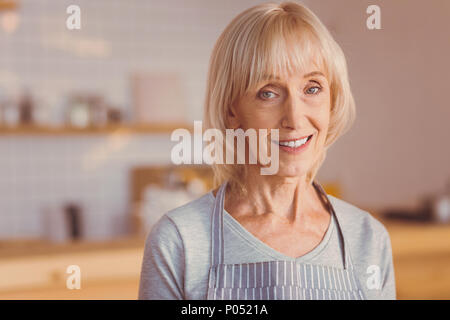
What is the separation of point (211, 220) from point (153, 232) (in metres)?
0.07

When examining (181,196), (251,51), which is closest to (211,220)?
(251,51)

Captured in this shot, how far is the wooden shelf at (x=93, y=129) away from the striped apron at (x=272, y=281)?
1.92 metres

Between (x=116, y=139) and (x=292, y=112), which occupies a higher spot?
(x=292, y=112)

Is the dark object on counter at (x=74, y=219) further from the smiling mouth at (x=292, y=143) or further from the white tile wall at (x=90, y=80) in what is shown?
the smiling mouth at (x=292, y=143)

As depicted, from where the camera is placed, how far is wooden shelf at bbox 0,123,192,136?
2.30m

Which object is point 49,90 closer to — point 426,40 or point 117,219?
point 117,219

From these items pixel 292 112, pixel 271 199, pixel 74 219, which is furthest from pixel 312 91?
pixel 74 219

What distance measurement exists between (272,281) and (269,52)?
244 mm

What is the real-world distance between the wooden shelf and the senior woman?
187 cm

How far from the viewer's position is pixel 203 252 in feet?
1.87

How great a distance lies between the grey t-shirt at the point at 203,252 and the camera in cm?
57

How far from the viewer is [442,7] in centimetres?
70

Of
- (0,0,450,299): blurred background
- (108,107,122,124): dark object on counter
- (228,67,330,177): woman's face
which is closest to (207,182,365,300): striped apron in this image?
(228,67,330,177): woman's face

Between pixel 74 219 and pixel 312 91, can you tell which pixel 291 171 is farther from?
pixel 74 219
